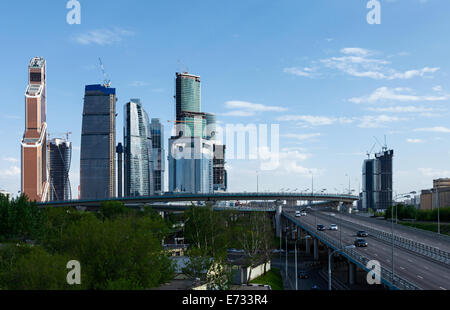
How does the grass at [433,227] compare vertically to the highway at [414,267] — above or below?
below

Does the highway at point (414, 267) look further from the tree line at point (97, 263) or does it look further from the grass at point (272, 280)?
the tree line at point (97, 263)

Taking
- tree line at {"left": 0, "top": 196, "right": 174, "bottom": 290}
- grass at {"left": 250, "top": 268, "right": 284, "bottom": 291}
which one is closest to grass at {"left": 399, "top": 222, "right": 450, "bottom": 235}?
grass at {"left": 250, "top": 268, "right": 284, "bottom": 291}

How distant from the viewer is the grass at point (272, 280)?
243ft

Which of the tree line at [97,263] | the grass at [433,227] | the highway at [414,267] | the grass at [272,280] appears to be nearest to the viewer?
the tree line at [97,263]

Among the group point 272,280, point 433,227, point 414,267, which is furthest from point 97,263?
point 433,227

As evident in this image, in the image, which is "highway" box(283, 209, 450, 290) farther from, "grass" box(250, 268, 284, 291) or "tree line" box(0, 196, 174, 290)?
"tree line" box(0, 196, 174, 290)

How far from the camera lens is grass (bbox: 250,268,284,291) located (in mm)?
74062

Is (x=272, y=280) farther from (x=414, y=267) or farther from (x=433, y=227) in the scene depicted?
(x=433, y=227)

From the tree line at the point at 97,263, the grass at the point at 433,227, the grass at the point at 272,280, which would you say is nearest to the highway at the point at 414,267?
the grass at the point at 272,280

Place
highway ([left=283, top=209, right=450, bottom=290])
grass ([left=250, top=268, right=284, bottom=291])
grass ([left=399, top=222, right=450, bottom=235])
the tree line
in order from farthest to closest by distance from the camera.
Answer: grass ([left=399, top=222, right=450, bottom=235])
grass ([left=250, top=268, right=284, bottom=291])
highway ([left=283, top=209, right=450, bottom=290])
the tree line

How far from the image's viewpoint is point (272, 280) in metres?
77.9

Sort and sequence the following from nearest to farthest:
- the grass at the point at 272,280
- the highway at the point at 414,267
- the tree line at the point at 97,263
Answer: the tree line at the point at 97,263 < the highway at the point at 414,267 < the grass at the point at 272,280
